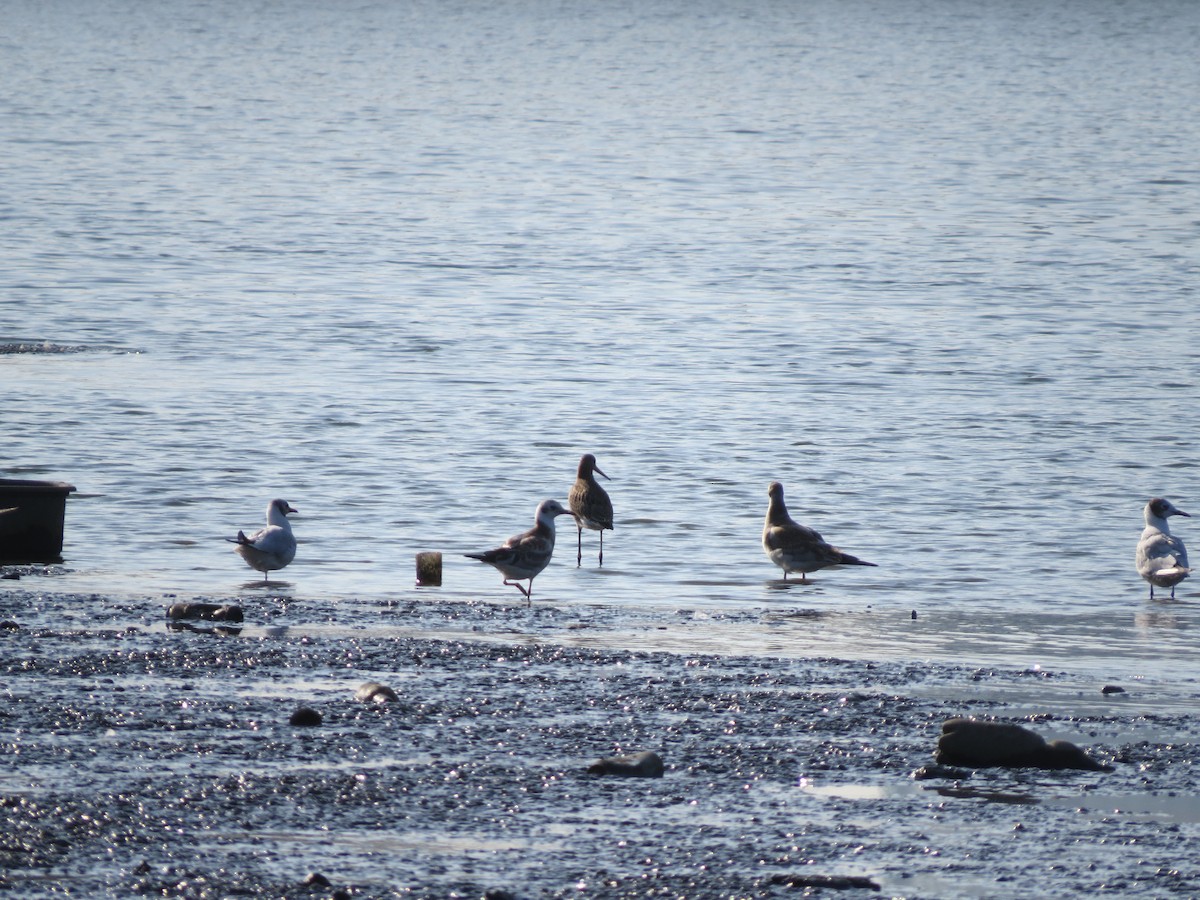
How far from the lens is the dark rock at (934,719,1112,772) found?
31.4ft

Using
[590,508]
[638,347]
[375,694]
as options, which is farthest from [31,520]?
[638,347]

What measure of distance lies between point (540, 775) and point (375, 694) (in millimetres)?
1517

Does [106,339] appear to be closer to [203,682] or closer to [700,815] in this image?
[203,682]

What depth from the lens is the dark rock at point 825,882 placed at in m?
7.93

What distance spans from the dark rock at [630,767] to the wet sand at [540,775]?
60mm

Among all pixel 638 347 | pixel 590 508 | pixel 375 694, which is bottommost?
pixel 375 694

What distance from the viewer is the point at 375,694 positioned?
34.6 ft

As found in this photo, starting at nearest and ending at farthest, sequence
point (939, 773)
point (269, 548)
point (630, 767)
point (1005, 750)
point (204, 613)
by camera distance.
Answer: point (630, 767) → point (939, 773) → point (1005, 750) → point (204, 613) → point (269, 548)

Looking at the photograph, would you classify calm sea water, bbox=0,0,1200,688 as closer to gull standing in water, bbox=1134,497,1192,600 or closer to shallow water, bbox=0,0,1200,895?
shallow water, bbox=0,0,1200,895

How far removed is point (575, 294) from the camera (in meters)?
39.0

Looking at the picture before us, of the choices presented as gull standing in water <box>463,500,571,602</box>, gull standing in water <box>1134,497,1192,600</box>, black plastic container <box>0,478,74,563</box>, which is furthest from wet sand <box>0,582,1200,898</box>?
gull standing in water <box>1134,497,1192,600</box>

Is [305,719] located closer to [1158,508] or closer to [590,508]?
[590,508]

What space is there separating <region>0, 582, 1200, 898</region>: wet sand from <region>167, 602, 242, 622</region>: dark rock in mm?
167

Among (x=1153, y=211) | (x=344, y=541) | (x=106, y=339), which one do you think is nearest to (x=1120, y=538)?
(x=344, y=541)
